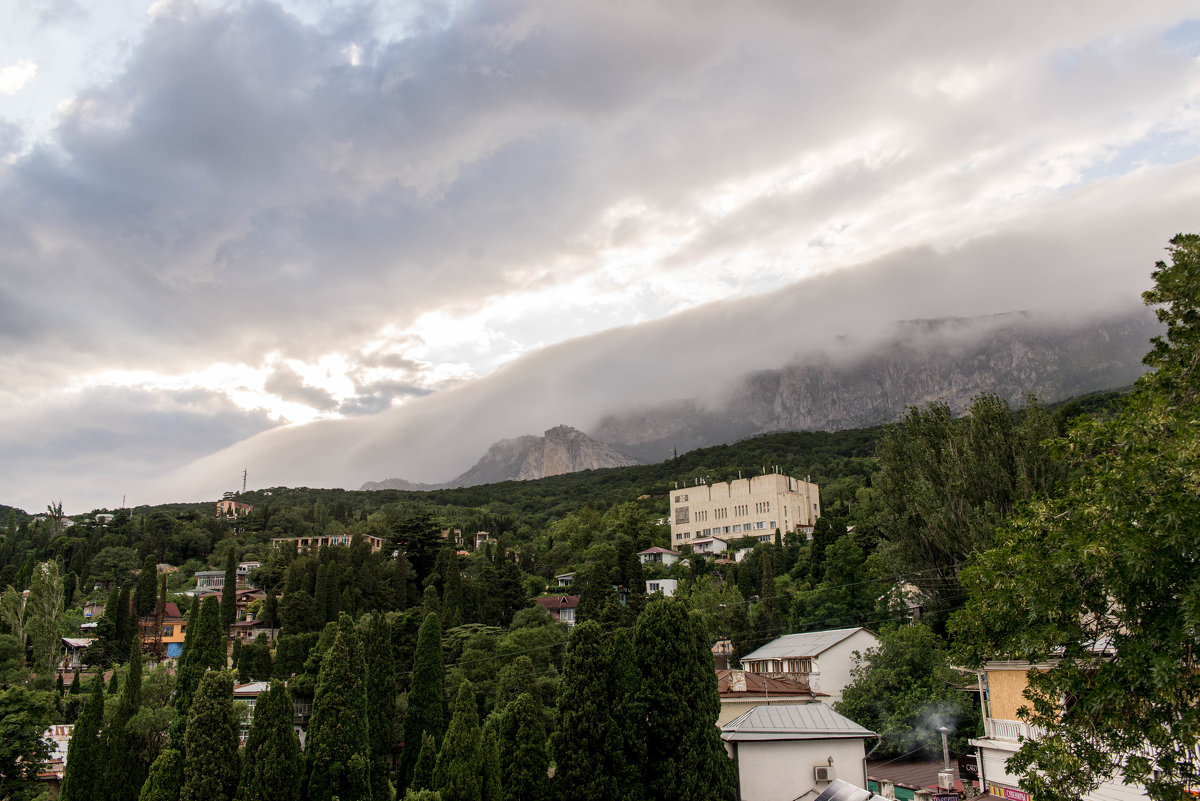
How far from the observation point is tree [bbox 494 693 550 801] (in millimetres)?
22719

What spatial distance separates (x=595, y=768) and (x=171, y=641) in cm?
6676

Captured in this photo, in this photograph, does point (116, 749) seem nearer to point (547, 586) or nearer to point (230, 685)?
point (230, 685)

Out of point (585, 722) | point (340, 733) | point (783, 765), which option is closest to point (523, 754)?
point (585, 722)

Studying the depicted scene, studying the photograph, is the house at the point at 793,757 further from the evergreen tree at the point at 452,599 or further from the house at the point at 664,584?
the house at the point at 664,584

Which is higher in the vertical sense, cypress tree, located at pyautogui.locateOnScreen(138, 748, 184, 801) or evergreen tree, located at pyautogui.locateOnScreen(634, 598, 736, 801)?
evergreen tree, located at pyautogui.locateOnScreen(634, 598, 736, 801)

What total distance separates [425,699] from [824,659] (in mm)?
20408

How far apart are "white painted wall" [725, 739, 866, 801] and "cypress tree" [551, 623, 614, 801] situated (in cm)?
784

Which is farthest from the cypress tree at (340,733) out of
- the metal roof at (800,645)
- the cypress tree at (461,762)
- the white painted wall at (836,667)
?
the metal roof at (800,645)

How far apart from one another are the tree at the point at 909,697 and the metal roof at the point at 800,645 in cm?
352

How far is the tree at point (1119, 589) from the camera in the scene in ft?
34.7

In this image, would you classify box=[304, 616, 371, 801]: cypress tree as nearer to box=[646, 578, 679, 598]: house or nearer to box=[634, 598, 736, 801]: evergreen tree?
box=[634, 598, 736, 801]: evergreen tree

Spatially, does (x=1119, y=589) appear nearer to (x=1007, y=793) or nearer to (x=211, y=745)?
(x=1007, y=793)

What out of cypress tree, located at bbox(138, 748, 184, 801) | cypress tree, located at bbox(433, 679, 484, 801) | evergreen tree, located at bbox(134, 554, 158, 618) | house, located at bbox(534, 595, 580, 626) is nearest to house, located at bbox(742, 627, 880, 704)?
cypress tree, located at bbox(433, 679, 484, 801)

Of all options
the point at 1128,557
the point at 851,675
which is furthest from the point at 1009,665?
the point at 851,675
